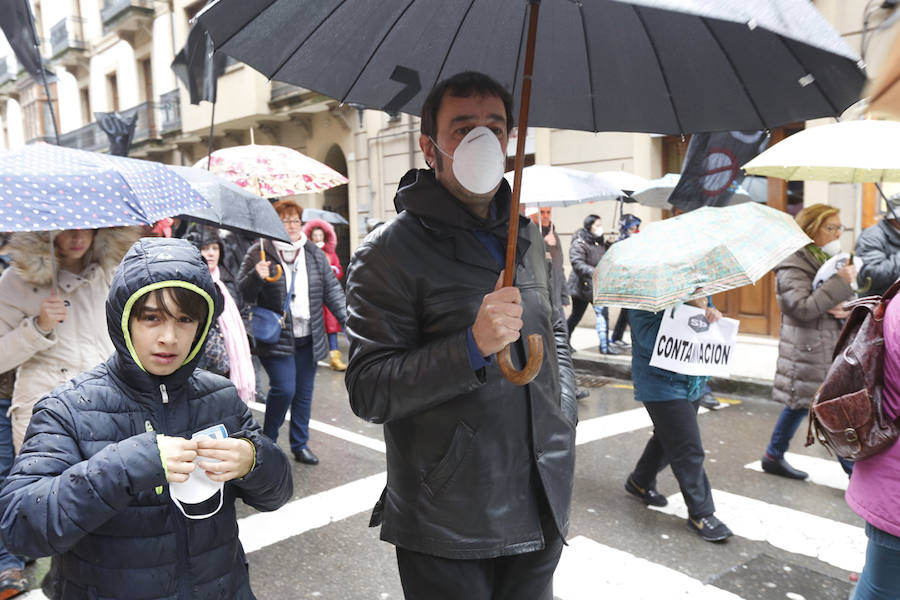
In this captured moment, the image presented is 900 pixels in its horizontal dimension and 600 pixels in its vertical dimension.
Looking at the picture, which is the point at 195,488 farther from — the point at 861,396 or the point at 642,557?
the point at 642,557

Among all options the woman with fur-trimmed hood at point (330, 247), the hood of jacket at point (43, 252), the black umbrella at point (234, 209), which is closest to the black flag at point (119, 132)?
the black umbrella at point (234, 209)

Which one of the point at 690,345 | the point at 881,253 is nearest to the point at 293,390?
the point at 690,345

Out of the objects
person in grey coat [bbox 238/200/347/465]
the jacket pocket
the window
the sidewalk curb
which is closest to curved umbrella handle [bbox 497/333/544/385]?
the jacket pocket

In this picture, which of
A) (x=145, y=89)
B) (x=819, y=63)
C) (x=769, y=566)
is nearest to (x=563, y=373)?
(x=819, y=63)

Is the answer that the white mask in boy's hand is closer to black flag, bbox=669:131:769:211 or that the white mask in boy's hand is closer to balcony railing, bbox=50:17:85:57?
black flag, bbox=669:131:769:211

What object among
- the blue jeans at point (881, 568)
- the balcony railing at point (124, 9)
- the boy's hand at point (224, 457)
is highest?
the balcony railing at point (124, 9)

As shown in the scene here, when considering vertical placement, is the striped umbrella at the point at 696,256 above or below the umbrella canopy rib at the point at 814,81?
below

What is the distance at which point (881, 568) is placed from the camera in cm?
230

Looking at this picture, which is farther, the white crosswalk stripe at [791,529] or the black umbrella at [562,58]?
the white crosswalk stripe at [791,529]

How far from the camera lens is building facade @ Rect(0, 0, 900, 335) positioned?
30.5 ft

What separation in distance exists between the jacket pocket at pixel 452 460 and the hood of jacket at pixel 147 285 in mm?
716

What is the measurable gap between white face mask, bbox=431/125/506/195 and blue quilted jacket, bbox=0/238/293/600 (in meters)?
0.75

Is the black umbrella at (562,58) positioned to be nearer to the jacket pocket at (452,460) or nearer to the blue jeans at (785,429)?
the jacket pocket at (452,460)

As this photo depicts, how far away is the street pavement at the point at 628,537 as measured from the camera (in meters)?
3.55
